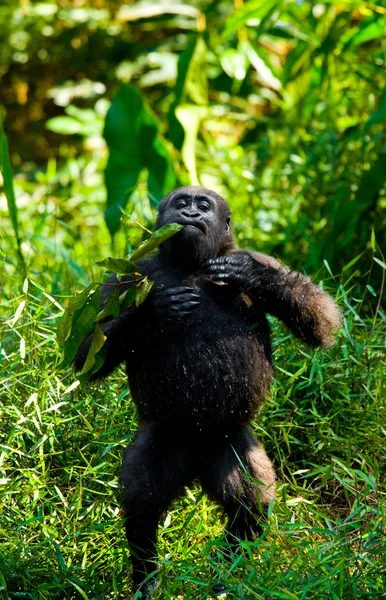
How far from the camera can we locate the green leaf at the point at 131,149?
558cm

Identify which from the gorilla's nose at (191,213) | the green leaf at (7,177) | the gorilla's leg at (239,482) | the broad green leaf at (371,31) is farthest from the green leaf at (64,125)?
the gorilla's leg at (239,482)

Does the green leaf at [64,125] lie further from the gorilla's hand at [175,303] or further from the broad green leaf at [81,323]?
the broad green leaf at [81,323]

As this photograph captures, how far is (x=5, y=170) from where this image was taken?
460cm

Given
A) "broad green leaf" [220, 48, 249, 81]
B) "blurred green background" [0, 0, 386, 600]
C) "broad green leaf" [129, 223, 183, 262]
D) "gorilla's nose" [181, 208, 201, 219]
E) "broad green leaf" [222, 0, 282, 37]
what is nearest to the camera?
"broad green leaf" [129, 223, 183, 262]

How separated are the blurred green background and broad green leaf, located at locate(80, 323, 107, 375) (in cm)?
65

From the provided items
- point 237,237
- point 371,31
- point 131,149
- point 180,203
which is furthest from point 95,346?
point 371,31

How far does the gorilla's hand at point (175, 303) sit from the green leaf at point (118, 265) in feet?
0.56

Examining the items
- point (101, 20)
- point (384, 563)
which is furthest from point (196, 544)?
point (101, 20)

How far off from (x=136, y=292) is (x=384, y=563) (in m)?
1.23

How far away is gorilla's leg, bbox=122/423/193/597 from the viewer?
3.16 meters

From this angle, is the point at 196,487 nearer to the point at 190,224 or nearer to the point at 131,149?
the point at 190,224

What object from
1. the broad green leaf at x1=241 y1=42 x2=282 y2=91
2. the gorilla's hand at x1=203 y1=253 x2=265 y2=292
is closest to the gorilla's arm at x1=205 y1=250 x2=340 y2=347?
the gorilla's hand at x1=203 y1=253 x2=265 y2=292

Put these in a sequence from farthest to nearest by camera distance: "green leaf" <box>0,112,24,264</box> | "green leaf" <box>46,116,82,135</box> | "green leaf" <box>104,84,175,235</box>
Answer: "green leaf" <box>46,116,82,135</box> < "green leaf" <box>104,84,175,235</box> < "green leaf" <box>0,112,24,264</box>

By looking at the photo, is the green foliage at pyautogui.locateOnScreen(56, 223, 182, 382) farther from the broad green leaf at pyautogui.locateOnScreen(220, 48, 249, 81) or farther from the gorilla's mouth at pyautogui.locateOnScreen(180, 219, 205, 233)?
the broad green leaf at pyautogui.locateOnScreen(220, 48, 249, 81)
